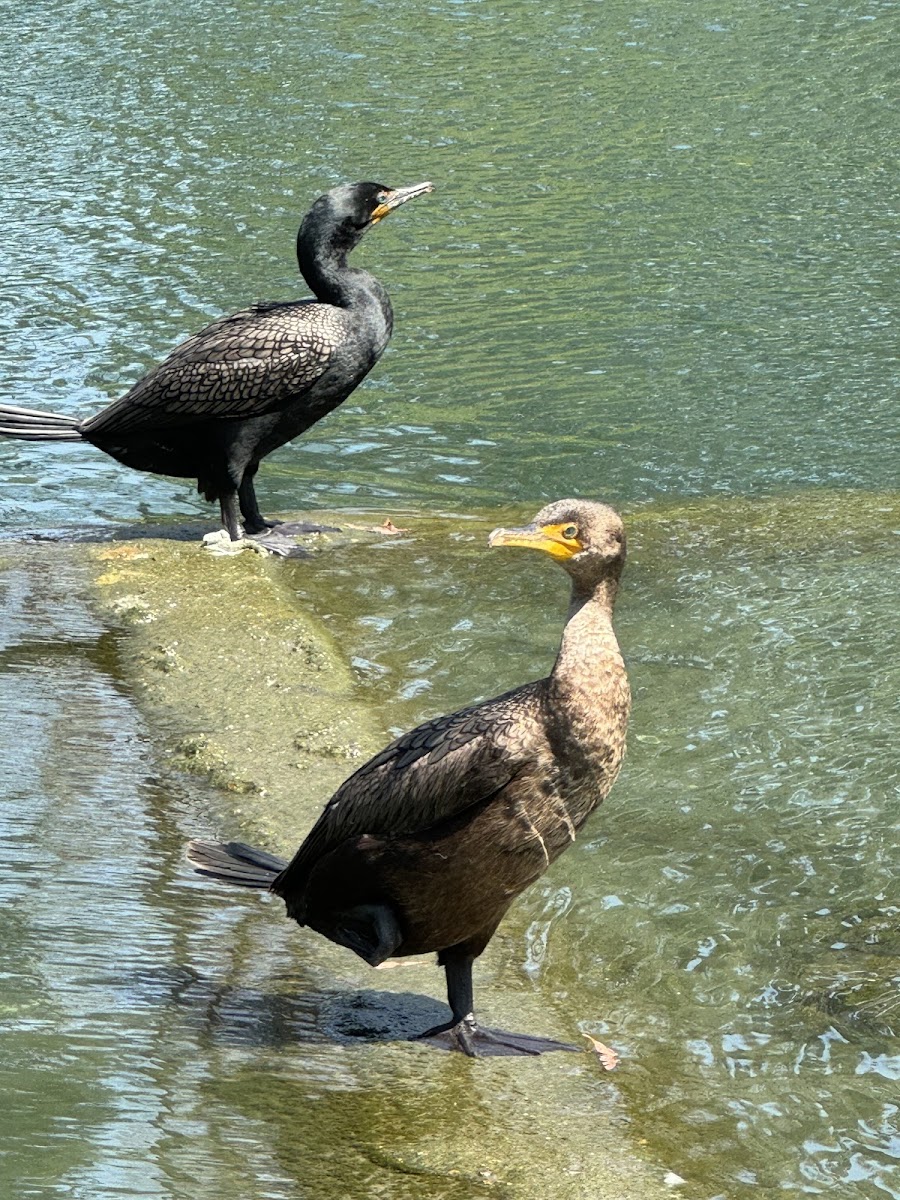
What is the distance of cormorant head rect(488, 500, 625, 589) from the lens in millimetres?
4023

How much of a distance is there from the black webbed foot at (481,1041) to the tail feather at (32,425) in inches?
165

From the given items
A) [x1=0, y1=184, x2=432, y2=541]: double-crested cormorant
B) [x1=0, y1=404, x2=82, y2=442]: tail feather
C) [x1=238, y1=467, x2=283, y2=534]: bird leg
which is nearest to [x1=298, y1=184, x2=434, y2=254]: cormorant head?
[x1=0, y1=184, x2=432, y2=541]: double-crested cormorant

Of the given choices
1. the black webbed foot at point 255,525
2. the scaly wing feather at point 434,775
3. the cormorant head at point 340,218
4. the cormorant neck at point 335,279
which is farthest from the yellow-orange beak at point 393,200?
the scaly wing feather at point 434,775

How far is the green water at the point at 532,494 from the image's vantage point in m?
4.06

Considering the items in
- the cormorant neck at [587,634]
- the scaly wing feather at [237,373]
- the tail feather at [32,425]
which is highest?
the scaly wing feather at [237,373]

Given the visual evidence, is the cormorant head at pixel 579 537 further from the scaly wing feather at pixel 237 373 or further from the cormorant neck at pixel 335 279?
the cormorant neck at pixel 335 279

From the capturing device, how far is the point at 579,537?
405cm

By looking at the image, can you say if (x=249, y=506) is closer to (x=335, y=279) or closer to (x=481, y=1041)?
(x=335, y=279)

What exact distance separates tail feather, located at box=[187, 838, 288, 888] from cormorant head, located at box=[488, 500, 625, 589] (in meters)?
1.03

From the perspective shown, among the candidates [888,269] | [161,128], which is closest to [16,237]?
[161,128]

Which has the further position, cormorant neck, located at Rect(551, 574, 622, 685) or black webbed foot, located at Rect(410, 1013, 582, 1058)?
black webbed foot, located at Rect(410, 1013, 582, 1058)

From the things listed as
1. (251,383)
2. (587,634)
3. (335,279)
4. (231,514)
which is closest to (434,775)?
(587,634)

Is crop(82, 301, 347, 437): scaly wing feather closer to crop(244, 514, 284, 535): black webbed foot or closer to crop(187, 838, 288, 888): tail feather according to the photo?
crop(244, 514, 284, 535): black webbed foot

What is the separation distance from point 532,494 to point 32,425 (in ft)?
7.78
